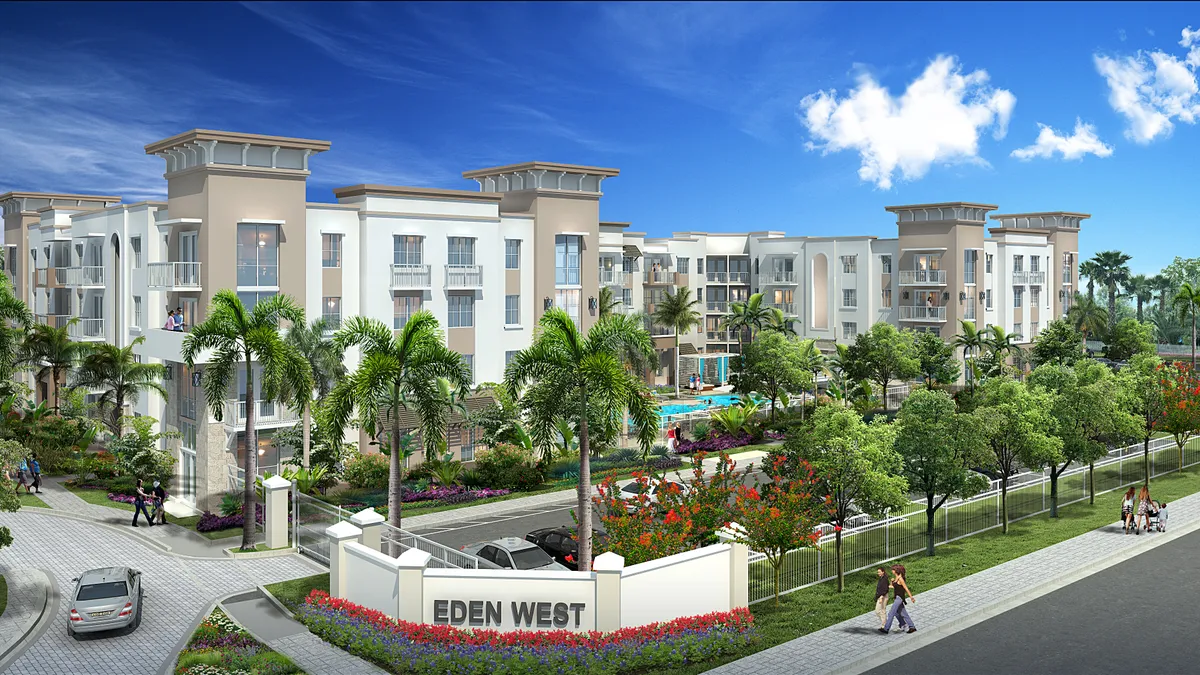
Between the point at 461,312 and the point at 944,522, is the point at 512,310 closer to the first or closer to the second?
the point at 461,312

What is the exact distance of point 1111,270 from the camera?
10688cm

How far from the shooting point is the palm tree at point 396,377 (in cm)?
2752

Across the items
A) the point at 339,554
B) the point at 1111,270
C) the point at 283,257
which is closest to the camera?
the point at 339,554

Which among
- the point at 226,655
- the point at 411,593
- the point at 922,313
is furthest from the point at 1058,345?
the point at 226,655

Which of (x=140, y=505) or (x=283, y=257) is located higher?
(x=283, y=257)

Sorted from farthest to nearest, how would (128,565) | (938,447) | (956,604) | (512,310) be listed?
(512,310) → (128,565) → (938,447) → (956,604)

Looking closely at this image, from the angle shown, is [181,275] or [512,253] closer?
[181,275]

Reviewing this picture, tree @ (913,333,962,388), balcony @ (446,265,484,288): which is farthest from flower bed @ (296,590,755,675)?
tree @ (913,333,962,388)

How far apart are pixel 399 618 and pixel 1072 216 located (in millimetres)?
76698

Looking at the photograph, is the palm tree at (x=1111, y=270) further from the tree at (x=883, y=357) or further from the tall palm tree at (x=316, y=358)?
the tall palm tree at (x=316, y=358)

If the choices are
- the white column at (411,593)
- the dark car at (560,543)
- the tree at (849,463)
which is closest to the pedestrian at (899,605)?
the tree at (849,463)

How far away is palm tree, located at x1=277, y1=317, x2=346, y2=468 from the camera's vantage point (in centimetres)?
3625

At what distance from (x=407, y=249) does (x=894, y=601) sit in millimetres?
27843

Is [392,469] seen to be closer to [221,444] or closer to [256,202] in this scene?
[221,444]
